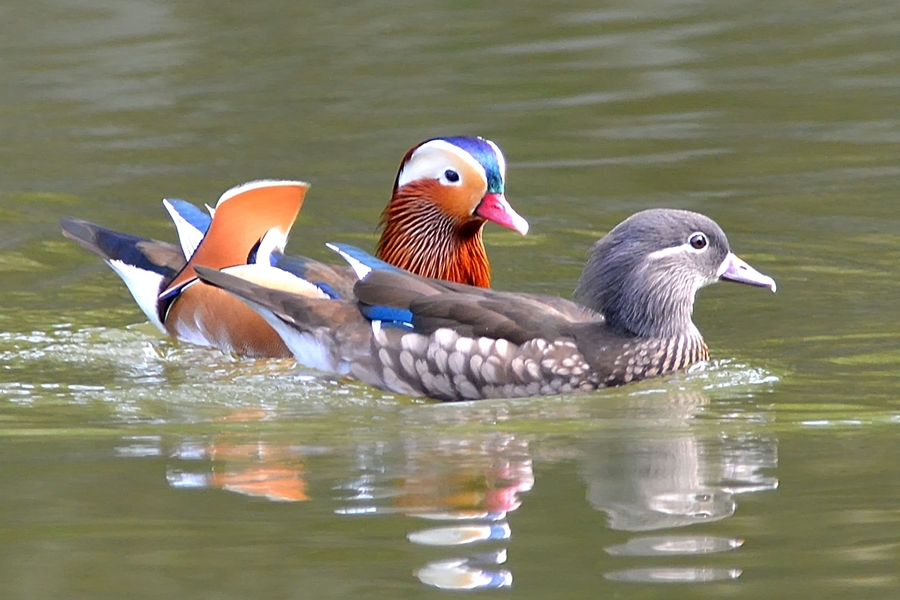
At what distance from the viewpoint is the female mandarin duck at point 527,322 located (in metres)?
6.32

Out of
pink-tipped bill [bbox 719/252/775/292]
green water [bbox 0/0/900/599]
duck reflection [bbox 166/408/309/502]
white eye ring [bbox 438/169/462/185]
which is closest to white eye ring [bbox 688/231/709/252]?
pink-tipped bill [bbox 719/252/775/292]

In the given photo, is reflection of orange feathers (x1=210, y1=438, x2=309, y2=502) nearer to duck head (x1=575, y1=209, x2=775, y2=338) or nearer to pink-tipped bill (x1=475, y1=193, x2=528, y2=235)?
duck head (x1=575, y1=209, x2=775, y2=338)

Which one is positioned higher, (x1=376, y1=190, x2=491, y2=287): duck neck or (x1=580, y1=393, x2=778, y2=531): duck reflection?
(x1=376, y1=190, x2=491, y2=287): duck neck

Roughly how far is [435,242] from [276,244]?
754 mm

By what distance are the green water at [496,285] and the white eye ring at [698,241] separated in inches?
18.5

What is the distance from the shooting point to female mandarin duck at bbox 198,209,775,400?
632 centimetres

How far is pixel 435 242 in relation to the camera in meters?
7.55

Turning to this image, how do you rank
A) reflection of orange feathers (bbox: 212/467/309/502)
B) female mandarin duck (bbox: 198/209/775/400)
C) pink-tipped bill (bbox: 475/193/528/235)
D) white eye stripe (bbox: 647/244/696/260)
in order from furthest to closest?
pink-tipped bill (bbox: 475/193/528/235) < white eye stripe (bbox: 647/244/696/260) < female mandarin duck (bbox: 198/209/775/400) < reflection of orange feathers (bbox: 212/467/309/502)

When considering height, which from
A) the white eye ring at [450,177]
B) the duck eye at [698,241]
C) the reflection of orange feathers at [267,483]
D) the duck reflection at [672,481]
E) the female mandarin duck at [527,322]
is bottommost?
the duck reflection at [672,481]

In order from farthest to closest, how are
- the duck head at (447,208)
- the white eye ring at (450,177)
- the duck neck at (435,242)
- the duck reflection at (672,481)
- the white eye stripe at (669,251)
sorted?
the duck neck at (435,242) → the white eye ring at (450,177) → the duck head at (447,208) → the white eye stripe at (669,251) → the duck reflection at (672,481)

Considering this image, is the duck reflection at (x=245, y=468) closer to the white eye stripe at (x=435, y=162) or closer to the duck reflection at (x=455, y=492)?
the duck reflection at (x=455, y=492)

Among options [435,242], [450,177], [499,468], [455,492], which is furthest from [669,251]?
[455,492]

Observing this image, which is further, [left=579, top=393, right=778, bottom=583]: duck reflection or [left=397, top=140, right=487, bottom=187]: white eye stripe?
[left=397, top=140, right=487, bottom=187]: white eye stripe

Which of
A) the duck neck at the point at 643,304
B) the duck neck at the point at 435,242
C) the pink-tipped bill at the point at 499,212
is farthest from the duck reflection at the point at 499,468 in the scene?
the duck neck at the point at 435,242
